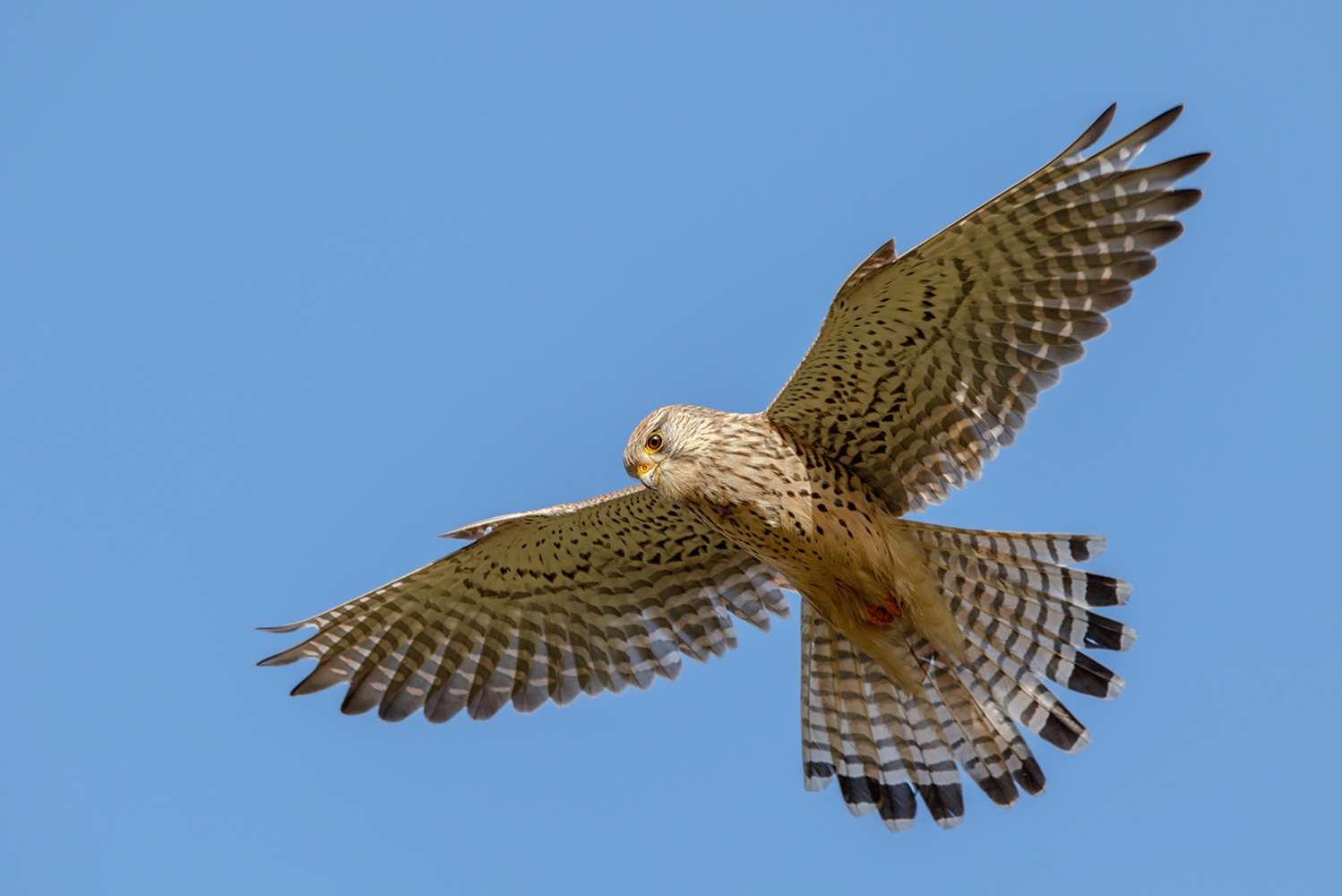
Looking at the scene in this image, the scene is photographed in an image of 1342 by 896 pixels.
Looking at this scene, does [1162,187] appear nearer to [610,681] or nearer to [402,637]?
[610,681]

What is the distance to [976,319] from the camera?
736cm

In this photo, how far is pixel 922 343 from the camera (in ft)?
24.5

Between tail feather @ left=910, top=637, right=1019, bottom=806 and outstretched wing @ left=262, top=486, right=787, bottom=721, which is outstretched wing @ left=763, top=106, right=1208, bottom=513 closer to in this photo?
tail feather @ left=910, top=637, right=1019, bottom=806

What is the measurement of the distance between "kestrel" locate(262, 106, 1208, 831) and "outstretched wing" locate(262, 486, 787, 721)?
0.5 inches

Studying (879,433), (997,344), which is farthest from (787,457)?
(997,344)

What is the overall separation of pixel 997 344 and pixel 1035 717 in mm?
2049

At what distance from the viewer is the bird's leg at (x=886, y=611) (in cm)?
788

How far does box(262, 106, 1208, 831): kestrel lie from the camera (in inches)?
279

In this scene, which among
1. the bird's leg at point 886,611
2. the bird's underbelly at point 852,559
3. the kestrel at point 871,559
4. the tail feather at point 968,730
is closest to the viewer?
the kestrel at point 871,559

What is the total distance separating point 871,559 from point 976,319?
1347 mm

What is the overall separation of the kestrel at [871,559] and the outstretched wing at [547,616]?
0.04 ft

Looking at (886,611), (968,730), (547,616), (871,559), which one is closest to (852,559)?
(871,559)

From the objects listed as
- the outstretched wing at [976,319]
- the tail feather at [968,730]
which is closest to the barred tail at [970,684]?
the tail feather at [968,730]

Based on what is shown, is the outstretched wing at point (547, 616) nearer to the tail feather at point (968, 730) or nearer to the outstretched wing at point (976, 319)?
the tail feather at point (968, 730)
